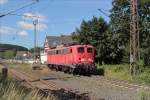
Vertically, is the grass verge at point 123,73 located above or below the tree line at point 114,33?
below

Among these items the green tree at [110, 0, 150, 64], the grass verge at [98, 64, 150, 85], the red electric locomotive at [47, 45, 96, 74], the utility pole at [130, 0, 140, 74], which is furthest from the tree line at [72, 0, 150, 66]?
the utility pole at [130, 0, 140, 74]

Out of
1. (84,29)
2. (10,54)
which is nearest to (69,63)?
(84,29)

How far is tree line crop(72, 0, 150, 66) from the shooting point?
4897cm

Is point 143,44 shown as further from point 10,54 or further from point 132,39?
point 10,54

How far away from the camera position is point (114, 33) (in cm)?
5134

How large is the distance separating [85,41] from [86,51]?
49.2 feet

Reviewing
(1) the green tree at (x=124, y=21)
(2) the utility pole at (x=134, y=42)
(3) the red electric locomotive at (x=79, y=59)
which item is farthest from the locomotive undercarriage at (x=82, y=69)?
(1) the green tree at (x=124, y=21)

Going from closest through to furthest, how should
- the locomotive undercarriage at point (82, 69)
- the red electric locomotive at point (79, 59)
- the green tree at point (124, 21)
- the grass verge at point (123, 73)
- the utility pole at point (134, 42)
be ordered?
the grass verge at point (123, 73)
the utility pole at point (134, 42)
the locomotive undercarriage at point (82, 69)
the red electric locomotive at point (79, 59)
the green tree at point (124, 21)

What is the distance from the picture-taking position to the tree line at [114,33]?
49.0 metres

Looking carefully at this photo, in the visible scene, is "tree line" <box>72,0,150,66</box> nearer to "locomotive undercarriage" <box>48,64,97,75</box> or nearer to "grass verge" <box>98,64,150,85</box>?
"grass verge" <box>98,64,150,85</box>

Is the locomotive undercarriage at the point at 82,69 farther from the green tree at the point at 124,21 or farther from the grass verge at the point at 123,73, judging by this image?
the green tree at the point at 124,21

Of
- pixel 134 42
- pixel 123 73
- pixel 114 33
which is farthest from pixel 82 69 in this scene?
pixel 114 33

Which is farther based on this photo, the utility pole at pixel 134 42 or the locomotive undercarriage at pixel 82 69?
the locomotive undercarriage at pixel 82 69

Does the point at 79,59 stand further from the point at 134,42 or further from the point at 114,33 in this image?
the point at 114,33
